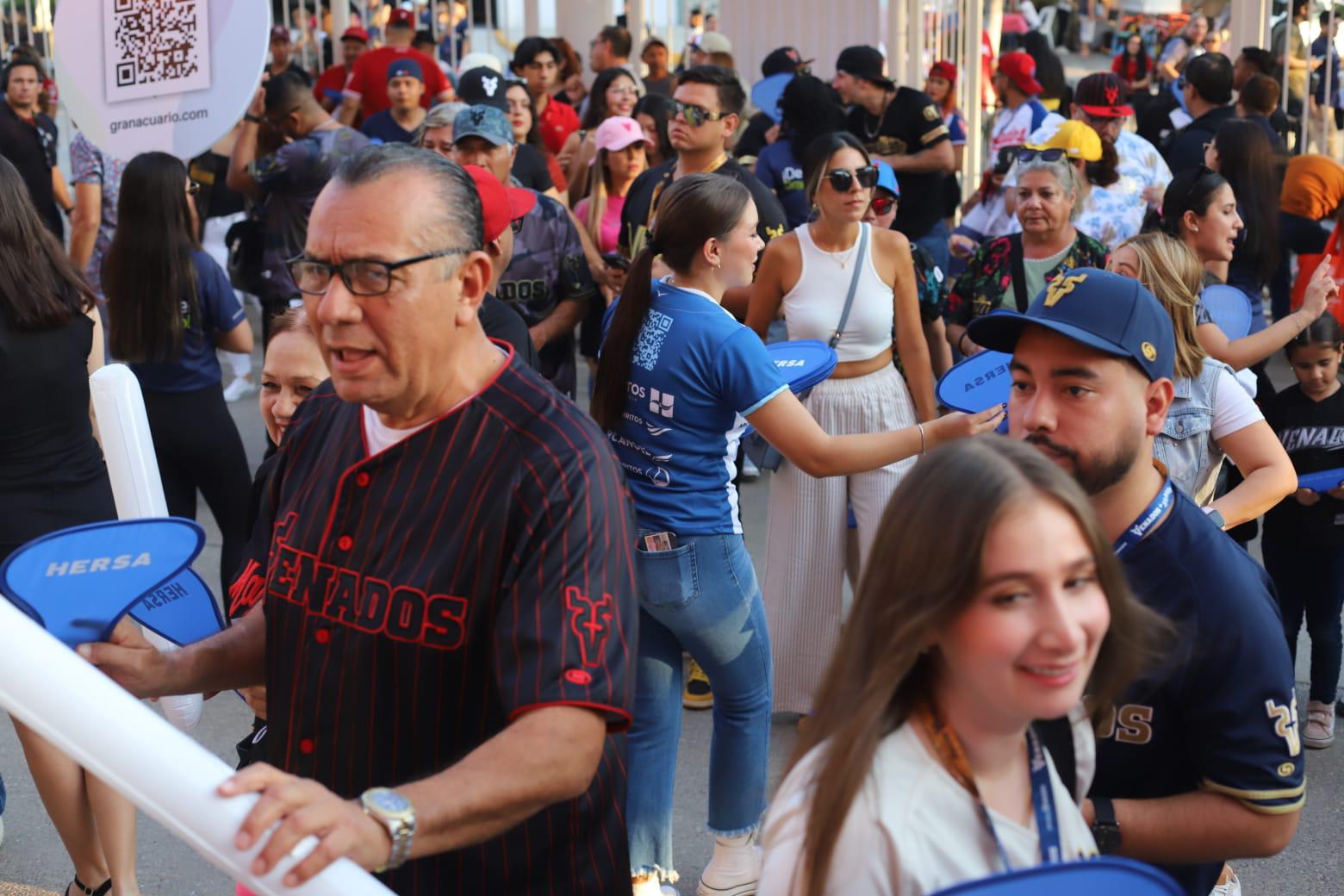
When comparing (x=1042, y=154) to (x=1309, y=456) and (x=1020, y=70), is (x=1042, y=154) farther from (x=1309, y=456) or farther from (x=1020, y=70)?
(x=1020, y=70)

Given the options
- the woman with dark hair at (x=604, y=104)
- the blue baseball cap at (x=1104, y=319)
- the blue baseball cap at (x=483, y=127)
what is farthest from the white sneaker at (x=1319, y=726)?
the woman with dark hair at (x=604, y=104)

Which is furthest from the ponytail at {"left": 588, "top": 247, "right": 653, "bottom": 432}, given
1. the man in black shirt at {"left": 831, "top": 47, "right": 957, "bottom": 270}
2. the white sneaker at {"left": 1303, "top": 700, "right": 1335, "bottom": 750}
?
the man in black shirt at {"left": 831, "top": 47, "right": 957, "bottom": 270}

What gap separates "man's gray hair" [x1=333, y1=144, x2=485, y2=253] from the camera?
1.99 meters

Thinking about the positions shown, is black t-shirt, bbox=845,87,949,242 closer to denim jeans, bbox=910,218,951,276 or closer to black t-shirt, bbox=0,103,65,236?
denim jeans, bbox=910,218,951,276

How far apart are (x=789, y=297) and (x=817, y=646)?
121cm

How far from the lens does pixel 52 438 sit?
4059 millimetres

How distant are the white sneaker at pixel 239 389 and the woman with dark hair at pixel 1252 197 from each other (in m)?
6.11

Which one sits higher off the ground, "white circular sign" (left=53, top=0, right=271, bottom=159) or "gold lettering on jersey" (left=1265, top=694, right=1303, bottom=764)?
"white circular sign" (left=53, top=0, right=271, bottom=159)

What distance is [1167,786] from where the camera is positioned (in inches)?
82.9

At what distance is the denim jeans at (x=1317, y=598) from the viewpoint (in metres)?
4.83

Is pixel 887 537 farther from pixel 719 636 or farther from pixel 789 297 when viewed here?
pixel 789 297

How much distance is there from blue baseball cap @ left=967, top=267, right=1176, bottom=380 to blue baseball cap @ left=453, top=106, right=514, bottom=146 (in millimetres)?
3644

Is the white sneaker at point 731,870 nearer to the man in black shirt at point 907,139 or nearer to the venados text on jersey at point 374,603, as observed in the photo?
the venados text on jersey at point 374,603

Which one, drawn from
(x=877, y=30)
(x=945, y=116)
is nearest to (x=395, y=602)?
(x=945, y=116)
